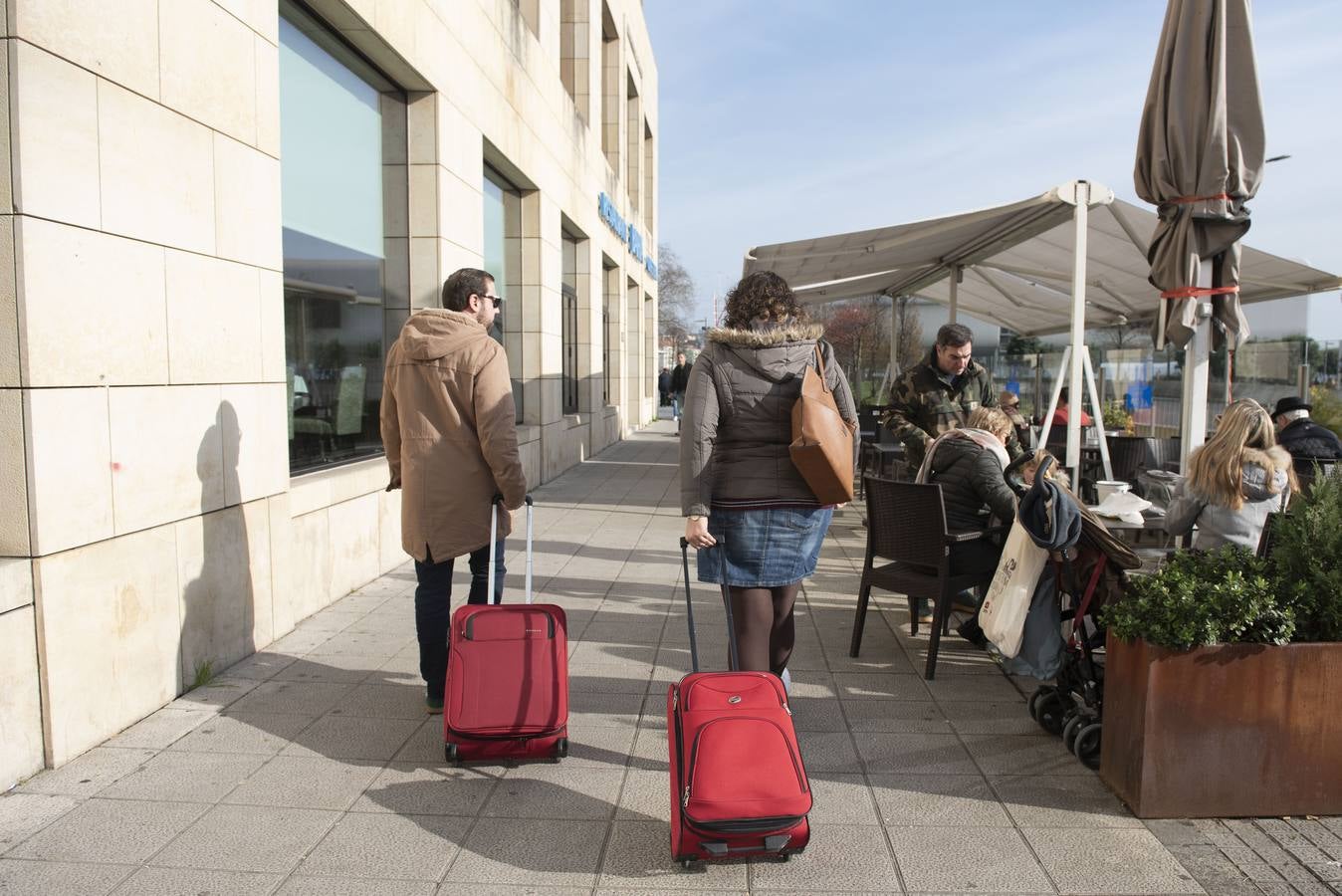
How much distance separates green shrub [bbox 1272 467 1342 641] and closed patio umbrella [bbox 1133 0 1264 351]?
2.14 m

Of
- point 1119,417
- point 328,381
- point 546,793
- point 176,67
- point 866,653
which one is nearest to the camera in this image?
point 546,793

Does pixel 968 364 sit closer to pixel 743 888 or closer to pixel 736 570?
pixel 736 570

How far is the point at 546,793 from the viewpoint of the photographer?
3568 millimetres

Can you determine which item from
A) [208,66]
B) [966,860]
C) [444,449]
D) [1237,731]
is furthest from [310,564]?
[1237,731]

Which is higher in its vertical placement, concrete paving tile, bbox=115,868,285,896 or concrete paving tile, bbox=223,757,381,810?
concrete paving tile, bbox=223,757,381,810

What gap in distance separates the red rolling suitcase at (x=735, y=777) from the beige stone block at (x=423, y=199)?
237 inches

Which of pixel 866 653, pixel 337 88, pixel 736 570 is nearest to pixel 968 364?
Answer: pixel 866 653

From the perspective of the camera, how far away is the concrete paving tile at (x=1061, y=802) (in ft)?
11.1

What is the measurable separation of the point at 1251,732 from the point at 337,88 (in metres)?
6.78

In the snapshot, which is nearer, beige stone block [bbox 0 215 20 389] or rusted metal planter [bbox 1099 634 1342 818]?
rusted metal planter [bbox 1099 634 1342 818]

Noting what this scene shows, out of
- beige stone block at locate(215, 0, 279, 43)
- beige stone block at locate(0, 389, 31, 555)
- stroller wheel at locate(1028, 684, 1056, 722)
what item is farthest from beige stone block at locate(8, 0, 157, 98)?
stroller wheel at locate(1028, 684, 1056, 722)

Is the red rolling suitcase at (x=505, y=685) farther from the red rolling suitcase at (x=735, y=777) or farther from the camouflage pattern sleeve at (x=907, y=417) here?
the camouflage pattern sleeve at (x=907, y=417)

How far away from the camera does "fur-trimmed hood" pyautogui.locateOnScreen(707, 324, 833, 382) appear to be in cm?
366

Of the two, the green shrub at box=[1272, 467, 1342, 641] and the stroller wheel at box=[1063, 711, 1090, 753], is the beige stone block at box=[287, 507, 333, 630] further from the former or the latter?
the green shrub at box=[1272, 467, 1342, 641]
